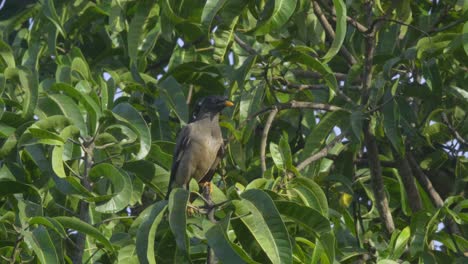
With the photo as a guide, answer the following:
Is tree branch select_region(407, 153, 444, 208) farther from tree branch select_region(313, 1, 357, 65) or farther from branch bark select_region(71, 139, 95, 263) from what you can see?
branch bark select_region(71, 139, 95, 263)

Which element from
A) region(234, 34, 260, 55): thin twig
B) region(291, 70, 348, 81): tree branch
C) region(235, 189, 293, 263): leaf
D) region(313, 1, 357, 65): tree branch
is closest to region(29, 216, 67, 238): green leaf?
region(235, 189, 293, 263): leaf

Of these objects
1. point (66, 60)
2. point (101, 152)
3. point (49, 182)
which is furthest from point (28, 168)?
point (66, 60)

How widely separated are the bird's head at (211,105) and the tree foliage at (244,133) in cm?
11

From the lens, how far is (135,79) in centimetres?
592

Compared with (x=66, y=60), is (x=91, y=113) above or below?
above

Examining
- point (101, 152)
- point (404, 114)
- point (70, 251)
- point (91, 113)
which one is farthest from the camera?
point (70, 251)

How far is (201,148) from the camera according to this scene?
6.78 meters

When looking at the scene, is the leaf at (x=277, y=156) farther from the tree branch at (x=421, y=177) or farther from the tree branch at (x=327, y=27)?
the tree branch at (x=421, y=177)

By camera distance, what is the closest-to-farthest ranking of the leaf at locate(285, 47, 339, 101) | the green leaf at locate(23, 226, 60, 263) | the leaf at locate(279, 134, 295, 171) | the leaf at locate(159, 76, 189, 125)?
the green leaf at locate(23, 226, 60, 263)
the leaf at locate(279, 134, 295, 171)
the leaf at locate(285, 47, 339, 101)
the leaf at locate(159, 76, 189, 125)

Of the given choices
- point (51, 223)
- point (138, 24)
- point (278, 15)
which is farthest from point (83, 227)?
point (138, 24)

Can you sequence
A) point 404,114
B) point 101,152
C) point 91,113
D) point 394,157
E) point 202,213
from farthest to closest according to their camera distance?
point 394,157 → point 404,114 → point 101,152 → point 91,113 → point 202,213

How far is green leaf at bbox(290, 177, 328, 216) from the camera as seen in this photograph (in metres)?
4.60

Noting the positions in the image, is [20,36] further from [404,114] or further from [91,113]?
[404,114]

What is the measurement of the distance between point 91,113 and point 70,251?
1303 millimetres
